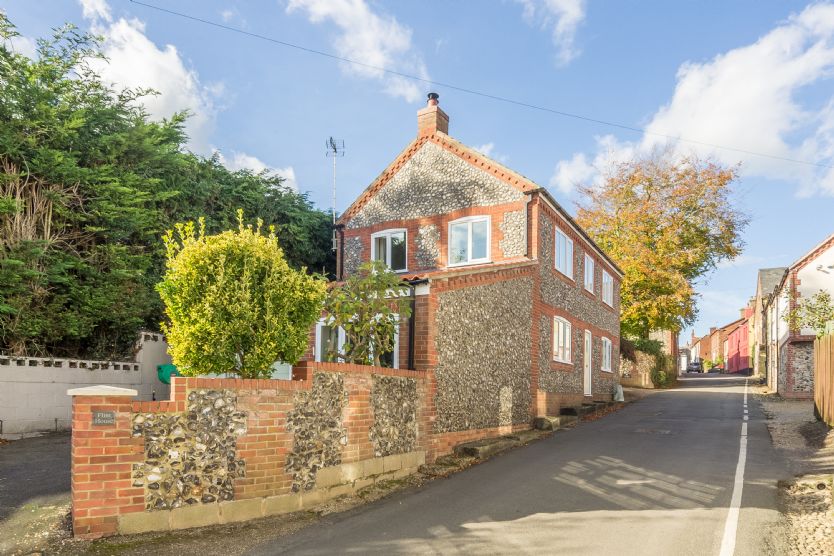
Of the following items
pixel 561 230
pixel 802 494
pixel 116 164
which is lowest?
pixel 802 494

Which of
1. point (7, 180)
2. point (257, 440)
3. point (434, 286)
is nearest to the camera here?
point (257, 440)

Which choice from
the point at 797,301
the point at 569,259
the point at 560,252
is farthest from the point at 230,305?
the point at 797,301

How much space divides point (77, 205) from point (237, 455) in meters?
11.9

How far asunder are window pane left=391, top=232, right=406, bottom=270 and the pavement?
38.8 ft

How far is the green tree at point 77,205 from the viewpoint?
48.7ft

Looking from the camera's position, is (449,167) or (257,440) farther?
(449,167)

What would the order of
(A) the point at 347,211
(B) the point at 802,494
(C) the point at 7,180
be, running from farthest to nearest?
(A) the point at 347,211, (C) the point at 7,180, (B) the point at 802,494

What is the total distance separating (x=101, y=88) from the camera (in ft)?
58.5

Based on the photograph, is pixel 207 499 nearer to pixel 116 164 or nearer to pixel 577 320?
pixel 116 164

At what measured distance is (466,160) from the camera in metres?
20.5

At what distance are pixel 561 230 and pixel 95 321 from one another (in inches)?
573

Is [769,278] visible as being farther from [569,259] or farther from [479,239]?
[479,239]

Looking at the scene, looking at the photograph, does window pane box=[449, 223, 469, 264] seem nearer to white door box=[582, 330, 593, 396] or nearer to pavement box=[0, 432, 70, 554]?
white door box=[582, 330, 593, 396]

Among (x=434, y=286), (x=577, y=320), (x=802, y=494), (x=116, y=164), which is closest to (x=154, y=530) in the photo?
(x=434, y=286)
